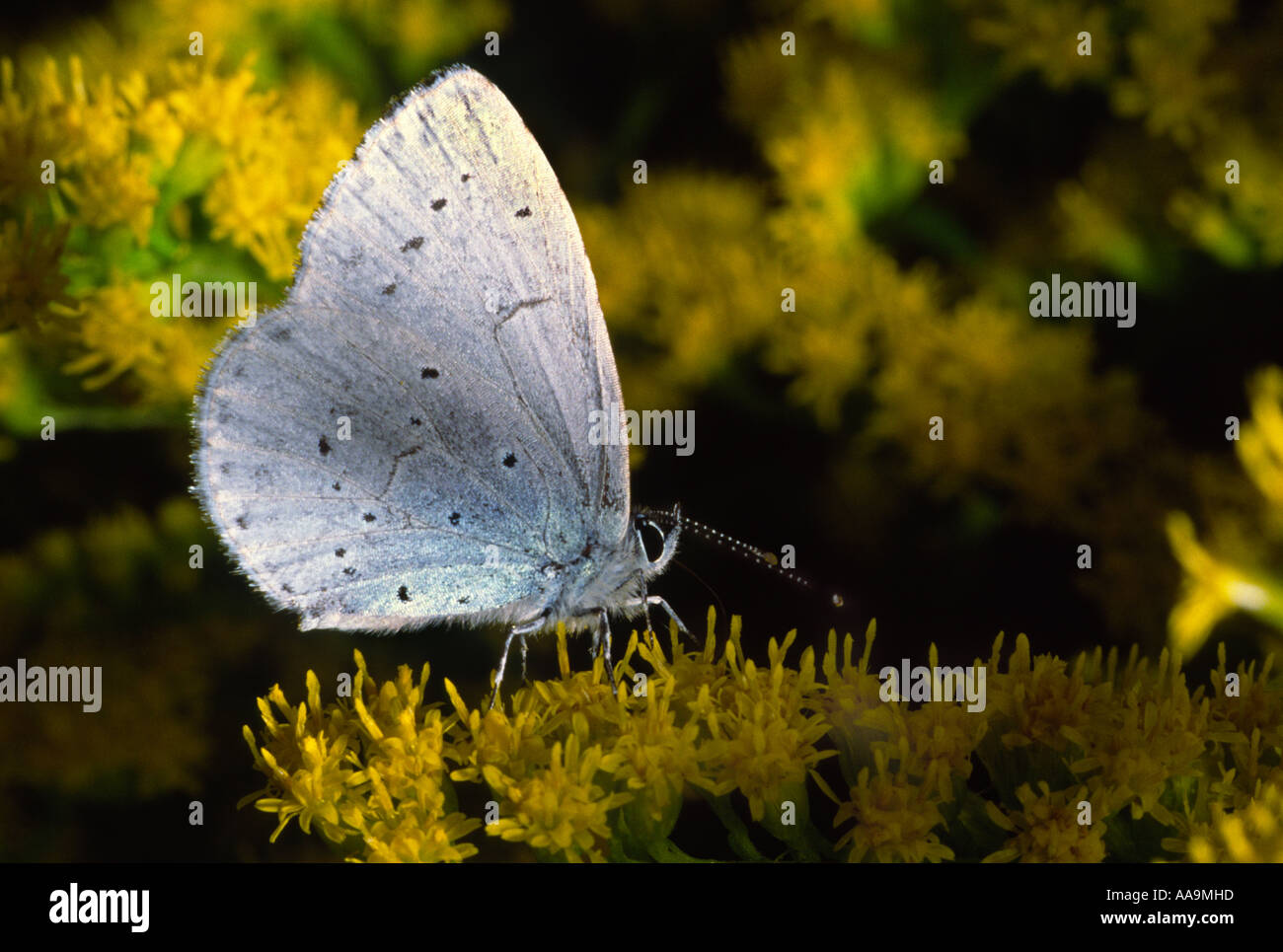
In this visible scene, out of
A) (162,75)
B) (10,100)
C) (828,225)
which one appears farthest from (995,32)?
(10,100)

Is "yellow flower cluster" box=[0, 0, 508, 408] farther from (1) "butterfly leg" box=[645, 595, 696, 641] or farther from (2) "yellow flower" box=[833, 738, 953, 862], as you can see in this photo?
(2) "yellow flower" box=[833, 738, 953, 862]

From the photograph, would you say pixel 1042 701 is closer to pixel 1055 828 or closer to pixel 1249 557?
pixel 1055 828

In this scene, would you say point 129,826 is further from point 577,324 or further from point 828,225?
point 828,225

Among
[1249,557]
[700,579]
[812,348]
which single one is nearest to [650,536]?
[700,579]

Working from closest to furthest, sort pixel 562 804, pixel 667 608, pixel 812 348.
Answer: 1. pixel 562 804
2. pixel 667 608
3. pixel 812 348

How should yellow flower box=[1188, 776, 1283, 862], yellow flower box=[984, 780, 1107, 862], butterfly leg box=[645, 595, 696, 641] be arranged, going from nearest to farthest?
yellow flower box=[1188, 776, 1283, 862] → yellow flower box=[984, 780, 1107, 862] → butterfly leg box=[645, 595, 696, 641]

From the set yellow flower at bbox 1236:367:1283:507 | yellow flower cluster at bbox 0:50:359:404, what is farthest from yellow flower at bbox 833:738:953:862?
yellow flower cluster at bbox 0:50:359:404
